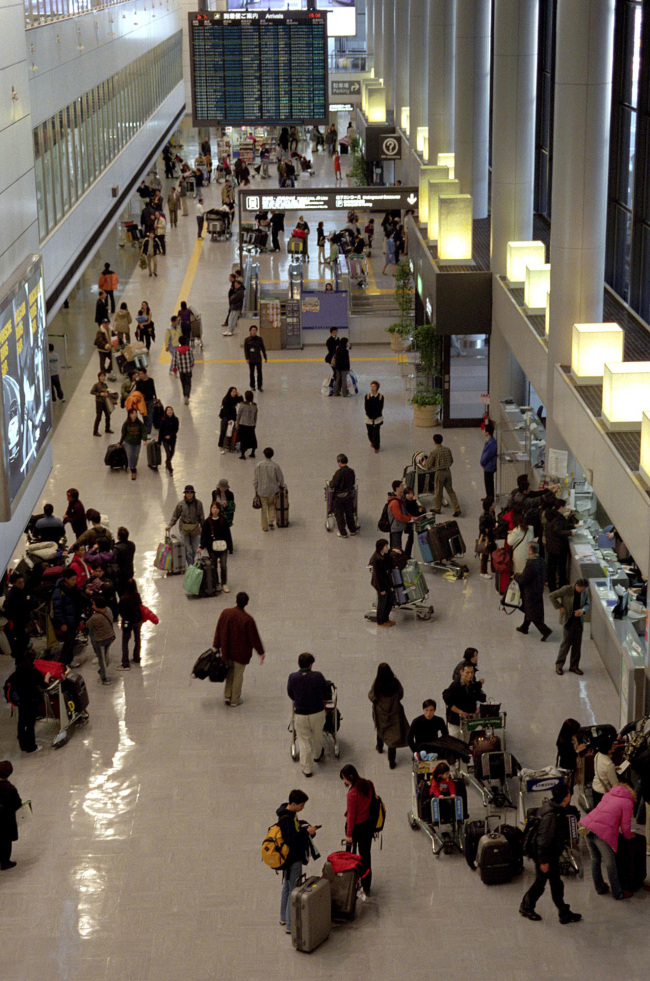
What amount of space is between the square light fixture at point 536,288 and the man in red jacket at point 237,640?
28.4 feet

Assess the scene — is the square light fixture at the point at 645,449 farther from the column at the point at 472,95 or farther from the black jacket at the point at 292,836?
the column at the point at 472,95

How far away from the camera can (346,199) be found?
3127 cm

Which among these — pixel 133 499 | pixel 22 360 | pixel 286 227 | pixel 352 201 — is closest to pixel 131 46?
pixel 286 227

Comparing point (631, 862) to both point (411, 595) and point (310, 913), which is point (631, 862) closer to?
point (310, 913)

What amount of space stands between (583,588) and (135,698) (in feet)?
16.8

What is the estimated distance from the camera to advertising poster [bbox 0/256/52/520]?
1383 centimetres

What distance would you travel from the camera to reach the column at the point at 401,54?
4612cm

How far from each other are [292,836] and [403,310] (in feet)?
68.3

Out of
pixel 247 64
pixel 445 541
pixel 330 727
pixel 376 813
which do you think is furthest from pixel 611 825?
pixel 247 64

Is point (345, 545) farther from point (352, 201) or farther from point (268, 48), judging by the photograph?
point (268, 48)

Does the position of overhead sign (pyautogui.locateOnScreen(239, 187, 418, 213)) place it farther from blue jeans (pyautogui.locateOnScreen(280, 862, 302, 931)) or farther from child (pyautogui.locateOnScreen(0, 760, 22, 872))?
blue jeans (pyautogui.locateOnScreen(280, 862, 302, 931))

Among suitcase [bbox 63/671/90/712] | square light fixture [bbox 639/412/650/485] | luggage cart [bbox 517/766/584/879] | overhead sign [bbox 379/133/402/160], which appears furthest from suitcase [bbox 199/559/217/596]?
overhead sign [bbox 379/133/402/160]

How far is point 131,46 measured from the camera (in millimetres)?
42875

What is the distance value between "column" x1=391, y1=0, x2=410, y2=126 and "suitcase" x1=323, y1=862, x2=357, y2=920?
3903 centimetres
